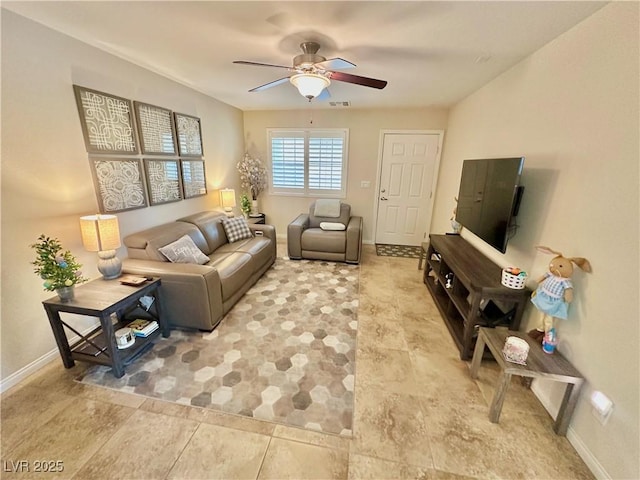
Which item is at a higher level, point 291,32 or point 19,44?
point 291,32

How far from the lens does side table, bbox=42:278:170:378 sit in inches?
71.0

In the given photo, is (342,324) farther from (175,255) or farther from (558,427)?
(175,255)

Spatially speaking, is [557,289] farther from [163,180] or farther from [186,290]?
[163,180]

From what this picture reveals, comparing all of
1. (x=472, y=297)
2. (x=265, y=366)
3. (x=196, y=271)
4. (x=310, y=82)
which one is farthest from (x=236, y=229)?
(x=472, y=297)

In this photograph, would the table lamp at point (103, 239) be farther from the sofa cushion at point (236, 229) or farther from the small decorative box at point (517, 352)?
the small decorative box at point (517, 352)

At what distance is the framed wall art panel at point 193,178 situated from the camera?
3.40 meters

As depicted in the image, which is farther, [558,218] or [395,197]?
[395,197]

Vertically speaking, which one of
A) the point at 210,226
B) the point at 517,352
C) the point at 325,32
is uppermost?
the point at 325,32

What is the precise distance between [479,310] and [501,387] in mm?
608

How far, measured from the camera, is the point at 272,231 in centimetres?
390

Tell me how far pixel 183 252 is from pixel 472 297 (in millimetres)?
2696

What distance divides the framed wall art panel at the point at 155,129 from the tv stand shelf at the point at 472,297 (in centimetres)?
335

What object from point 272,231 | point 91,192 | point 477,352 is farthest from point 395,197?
point 91,192

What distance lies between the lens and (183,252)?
2674mm
